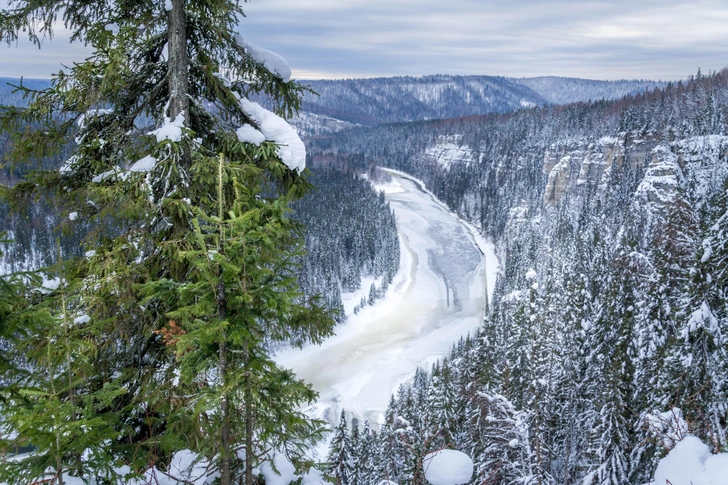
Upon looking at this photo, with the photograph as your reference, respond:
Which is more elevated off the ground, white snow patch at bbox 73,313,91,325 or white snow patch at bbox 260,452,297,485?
white snow patch at bbox 73,313,91,325

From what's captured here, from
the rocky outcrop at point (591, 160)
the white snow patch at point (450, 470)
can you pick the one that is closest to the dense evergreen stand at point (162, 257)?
the white snow patch at point (450, 470)

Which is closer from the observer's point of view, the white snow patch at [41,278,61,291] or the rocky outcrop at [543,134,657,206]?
the white snow patch at [41,278,61,291]

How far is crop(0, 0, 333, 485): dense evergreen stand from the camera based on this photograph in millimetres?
4320

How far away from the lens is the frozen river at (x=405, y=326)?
5200cm

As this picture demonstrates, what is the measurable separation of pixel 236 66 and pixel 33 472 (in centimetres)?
521

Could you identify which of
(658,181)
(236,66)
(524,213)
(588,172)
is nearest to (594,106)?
(588,172)

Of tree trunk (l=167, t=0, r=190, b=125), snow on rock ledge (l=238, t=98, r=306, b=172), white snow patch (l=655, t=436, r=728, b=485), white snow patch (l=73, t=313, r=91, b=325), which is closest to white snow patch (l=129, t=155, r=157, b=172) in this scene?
tree trunk (l=167, t=0, r=190, b=125)

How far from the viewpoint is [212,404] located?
4207 millimetres

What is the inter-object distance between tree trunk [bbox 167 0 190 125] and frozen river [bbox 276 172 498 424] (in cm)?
3744

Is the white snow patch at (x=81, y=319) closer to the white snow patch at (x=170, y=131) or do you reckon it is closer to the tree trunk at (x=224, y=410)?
the tree trunk at (x=224, y=410)

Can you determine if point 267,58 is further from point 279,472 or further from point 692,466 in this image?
point 692,466

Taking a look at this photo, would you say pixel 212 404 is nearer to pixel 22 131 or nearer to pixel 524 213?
pixel 22 131

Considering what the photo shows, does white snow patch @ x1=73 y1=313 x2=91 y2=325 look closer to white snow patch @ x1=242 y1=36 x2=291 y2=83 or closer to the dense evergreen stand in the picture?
the dense evergreen stand

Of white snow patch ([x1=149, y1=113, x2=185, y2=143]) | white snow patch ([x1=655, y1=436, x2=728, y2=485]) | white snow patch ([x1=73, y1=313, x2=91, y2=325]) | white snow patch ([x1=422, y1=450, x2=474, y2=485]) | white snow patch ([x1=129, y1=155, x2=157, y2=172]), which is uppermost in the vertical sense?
white snow patch ([x1=149, y1=113, x2=185, y2=143])
